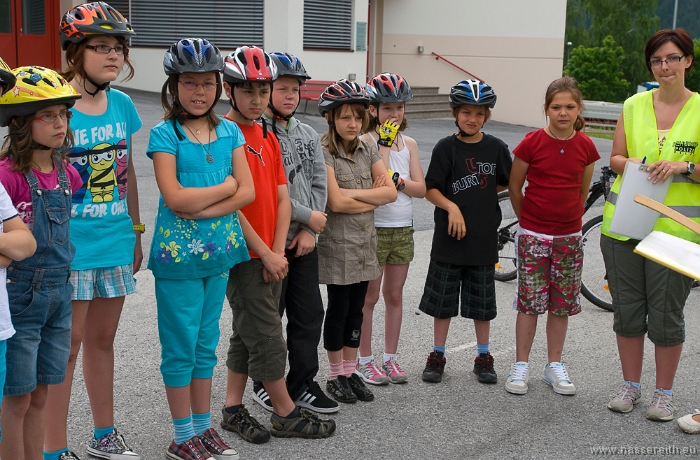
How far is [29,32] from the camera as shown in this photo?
66.6 ft

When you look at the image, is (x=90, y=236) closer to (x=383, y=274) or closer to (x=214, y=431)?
(x=214, y=431)

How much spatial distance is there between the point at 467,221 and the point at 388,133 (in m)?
0.76

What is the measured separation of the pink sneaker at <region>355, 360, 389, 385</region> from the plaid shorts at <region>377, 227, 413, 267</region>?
2.20 ft

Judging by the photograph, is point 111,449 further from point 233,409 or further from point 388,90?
point 388,90

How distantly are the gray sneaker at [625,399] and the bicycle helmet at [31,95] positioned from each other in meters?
3.48

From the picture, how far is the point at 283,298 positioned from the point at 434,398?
1193mm

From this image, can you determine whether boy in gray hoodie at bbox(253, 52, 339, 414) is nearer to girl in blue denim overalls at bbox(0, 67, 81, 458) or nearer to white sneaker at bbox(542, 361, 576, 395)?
girl in blue denim overalls at bbox(0, 67, 81, 458)

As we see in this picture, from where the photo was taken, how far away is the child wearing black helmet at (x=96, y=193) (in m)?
3.62

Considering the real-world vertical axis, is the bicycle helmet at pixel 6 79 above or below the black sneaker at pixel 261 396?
above

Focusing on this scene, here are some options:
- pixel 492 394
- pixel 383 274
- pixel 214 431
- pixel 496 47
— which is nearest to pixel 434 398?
pixel 492 394

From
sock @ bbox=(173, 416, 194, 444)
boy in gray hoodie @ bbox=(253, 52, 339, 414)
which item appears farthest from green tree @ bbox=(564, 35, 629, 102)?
sock @ bbox=(173, 416, 194, 444)

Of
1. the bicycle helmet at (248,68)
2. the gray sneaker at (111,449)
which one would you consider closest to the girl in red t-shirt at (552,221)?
the bicycle helmet at (248,68)

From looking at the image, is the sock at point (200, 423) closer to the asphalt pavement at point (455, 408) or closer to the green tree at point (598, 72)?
the asphalt pavement at point (455, 408)

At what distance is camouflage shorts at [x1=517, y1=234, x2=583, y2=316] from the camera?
5.07 meters
